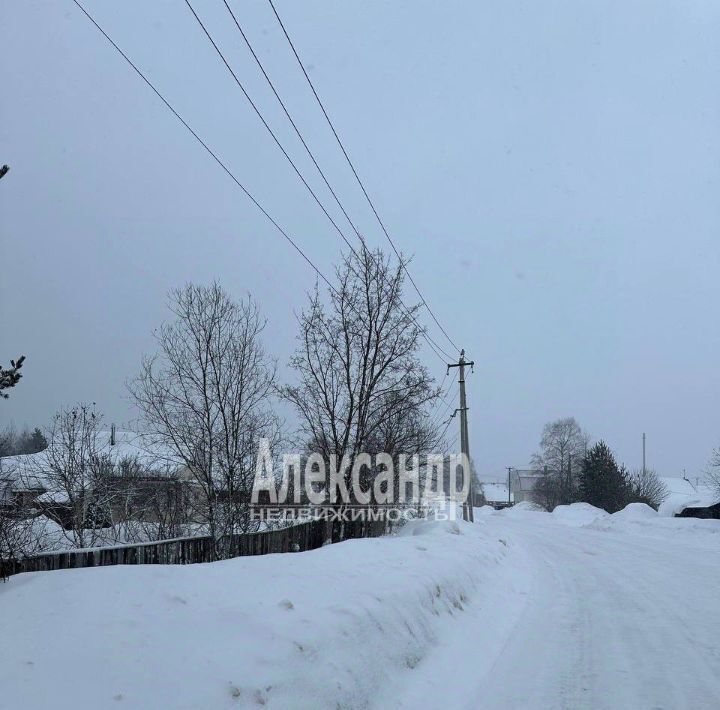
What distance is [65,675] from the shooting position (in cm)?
402

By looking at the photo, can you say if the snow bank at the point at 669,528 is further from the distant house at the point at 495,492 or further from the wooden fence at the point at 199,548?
the distant house at the point at 495,492

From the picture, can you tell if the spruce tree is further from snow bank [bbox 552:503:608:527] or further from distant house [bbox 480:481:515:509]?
distant house [bbox 480:481:515:509]

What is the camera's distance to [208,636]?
4.89 metres

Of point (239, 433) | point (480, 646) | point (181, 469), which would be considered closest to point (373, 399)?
point (239, 433)

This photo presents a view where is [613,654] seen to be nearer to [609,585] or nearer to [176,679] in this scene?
[176,679]

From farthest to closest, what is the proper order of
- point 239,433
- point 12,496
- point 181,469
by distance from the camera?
point 181,469 < point 239,433 < point 12,496

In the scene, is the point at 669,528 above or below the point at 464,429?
below

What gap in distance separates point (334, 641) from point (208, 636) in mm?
1101

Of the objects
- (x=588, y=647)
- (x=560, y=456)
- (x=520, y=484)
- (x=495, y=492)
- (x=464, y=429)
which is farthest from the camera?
(x=495, y=492)

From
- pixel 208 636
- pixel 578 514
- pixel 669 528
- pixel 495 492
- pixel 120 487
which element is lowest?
pixel 495 492

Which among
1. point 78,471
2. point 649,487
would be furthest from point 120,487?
point 649,487

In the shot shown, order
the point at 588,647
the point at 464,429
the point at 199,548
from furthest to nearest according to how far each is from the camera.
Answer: the point at 464,429, the point at 199,548, the point at 588,647

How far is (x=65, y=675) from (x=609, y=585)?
10074mm

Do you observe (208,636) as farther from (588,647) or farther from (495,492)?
(495,492)
